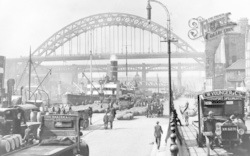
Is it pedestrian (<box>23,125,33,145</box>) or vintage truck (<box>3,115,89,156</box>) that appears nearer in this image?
vintage truck (<box>3,115,89,156</box>)

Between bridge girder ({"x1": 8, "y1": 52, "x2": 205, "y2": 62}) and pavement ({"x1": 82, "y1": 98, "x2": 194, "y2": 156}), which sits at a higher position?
bridge girder ({"x1": 8, "y1": 52, "x2": 205, "y2": 62})

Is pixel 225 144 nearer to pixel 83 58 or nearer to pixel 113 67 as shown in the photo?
pixel 113 67

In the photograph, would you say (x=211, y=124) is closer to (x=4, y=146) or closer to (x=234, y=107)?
(x=234, y=107)

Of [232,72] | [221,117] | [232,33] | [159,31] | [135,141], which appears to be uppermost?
[159,31]

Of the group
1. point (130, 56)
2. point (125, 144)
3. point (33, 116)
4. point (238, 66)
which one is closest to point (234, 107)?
point (125, 144)

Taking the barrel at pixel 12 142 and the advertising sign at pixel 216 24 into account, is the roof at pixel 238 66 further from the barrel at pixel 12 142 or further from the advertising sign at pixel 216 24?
the barrel at pixel 12 142

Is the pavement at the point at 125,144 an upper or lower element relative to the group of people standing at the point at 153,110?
lower

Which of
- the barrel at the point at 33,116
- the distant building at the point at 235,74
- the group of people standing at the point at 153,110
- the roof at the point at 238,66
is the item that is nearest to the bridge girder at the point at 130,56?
the roof at the point at 238,66

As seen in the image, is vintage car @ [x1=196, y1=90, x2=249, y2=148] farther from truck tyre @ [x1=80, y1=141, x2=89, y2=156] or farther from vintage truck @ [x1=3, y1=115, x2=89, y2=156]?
vintage truck @ [x1=3, y1=115, x2=89, y2=156]

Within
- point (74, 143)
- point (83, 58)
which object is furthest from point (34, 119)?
point (83, 58)

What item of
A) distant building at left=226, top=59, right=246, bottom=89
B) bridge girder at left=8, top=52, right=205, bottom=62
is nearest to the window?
distant building at left=226, top=59, right=246, bottom=89

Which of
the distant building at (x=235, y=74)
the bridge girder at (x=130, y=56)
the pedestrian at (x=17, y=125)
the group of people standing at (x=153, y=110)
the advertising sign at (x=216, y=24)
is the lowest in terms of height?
the group of people standing at (x=153, y=110)
